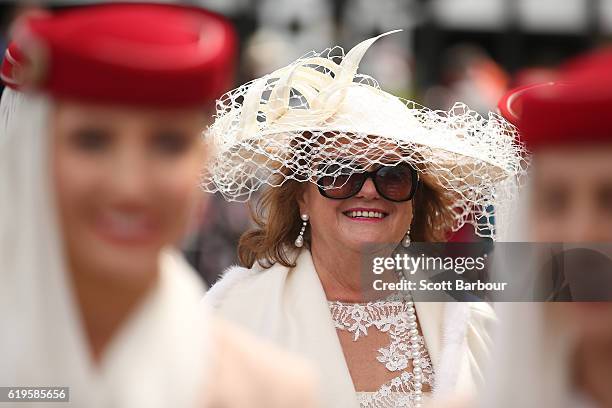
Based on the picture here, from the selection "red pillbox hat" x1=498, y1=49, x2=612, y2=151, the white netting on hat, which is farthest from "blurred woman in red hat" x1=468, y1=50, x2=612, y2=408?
the white netting on hat

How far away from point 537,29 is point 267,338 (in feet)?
39.7

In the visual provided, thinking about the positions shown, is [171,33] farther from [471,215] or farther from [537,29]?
[537,29]

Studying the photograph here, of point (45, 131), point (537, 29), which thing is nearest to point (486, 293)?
point (45, 131)

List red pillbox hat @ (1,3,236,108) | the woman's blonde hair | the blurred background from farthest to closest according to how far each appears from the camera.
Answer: the blurred background → the woman's blonde hair → red pillbox hat @ (1,3,236,108)

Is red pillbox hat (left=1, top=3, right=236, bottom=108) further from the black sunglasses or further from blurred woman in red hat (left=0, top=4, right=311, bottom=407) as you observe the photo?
the black sunglasses

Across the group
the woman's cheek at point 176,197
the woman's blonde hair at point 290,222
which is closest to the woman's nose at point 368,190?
the woman's blonde hair at point 290,222

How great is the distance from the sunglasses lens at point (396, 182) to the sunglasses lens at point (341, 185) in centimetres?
6

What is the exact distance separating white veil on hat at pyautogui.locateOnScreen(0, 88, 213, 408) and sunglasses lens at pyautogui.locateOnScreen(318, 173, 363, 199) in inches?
60.9

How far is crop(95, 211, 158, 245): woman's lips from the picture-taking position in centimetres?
196

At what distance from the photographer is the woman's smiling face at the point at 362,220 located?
138 inches

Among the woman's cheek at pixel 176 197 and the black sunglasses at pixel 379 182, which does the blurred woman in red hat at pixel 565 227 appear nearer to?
the woman's cheek at pixel 176 197

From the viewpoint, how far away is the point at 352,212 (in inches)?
139

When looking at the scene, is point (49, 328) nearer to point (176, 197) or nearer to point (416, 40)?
point (176, 197)

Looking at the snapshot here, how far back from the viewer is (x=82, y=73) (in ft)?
6.26
